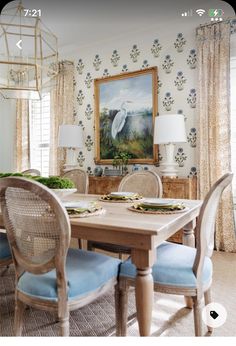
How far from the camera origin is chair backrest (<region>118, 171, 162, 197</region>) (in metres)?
2.14

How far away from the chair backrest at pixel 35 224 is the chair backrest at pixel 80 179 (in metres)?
1.32

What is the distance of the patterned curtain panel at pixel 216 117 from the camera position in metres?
2.76

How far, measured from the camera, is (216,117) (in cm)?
281

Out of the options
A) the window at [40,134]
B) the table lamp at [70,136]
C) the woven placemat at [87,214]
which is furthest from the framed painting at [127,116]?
the woven placemat at [87,214]

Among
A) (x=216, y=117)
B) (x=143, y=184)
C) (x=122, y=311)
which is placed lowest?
(x=122, y=311)

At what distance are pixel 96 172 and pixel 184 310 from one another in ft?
7.44

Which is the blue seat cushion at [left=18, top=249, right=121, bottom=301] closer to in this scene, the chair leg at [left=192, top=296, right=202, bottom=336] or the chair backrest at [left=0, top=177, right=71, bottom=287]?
the chair backrest at [left=0, top=177, right=71, bottom=287]

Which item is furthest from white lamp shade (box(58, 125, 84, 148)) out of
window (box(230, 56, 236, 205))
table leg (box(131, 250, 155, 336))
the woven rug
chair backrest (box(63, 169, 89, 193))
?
table leg (box(131, 250, 155, 336))

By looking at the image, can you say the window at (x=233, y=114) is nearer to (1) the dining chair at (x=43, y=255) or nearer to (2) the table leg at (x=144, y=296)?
(2) the table leg at (x=144, y=296)

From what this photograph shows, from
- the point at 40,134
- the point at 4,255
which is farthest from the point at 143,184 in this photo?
the point at 40,134

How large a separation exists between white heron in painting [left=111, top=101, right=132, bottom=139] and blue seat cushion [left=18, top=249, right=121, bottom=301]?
2.39 meters

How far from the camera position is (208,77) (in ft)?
9.39

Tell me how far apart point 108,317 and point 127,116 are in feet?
7.92

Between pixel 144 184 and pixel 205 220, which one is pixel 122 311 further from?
pixel 144 184
